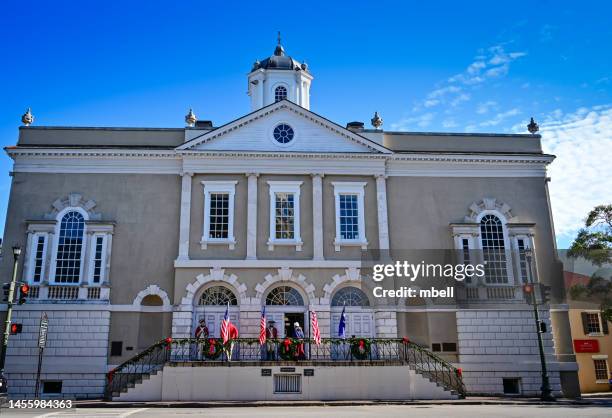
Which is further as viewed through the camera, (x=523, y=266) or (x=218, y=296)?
(x=523, y=266)

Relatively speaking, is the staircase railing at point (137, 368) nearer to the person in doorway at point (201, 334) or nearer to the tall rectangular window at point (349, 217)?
the person in doorway at point (201, 334)

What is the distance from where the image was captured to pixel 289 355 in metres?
23.1

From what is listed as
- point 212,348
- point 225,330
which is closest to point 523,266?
point 225,330

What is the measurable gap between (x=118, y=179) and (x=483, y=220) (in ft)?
58.9

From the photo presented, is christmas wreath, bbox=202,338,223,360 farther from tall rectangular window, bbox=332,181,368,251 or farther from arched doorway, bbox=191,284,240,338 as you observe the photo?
tall rectangular window, bbox=332,181,368,251

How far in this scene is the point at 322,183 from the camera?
2742 cm

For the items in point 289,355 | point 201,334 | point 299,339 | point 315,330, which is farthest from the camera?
point 201,334

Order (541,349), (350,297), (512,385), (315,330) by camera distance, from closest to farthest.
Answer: (315,330), (541,349), (512,385), (350,297)

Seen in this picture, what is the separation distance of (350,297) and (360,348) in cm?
331

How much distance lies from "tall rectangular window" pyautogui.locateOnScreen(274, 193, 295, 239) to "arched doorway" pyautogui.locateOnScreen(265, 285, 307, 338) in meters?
2.50

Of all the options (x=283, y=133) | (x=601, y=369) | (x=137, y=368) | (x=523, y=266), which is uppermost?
(x=283, y=133)

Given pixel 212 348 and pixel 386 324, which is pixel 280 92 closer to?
pixel 386 324

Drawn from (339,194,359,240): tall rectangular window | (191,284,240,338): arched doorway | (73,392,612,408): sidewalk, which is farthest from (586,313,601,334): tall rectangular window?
(191,284,240,338): arched doorway

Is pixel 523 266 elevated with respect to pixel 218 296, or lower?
elevated
